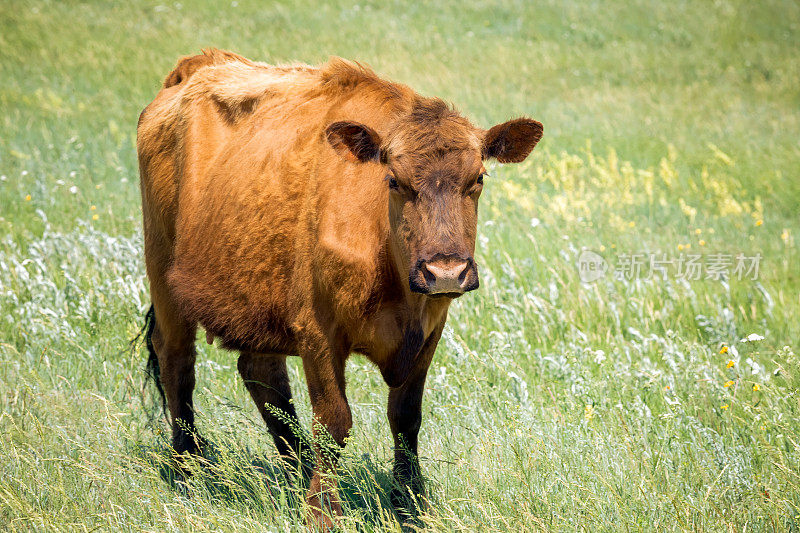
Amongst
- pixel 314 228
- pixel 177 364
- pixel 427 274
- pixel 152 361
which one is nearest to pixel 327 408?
pixel 314 228

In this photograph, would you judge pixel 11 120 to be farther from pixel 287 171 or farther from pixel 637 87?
pixel 637 87

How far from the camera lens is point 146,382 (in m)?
5.78

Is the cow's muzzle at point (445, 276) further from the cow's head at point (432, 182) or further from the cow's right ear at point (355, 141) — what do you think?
the cow's right ear at point (355, 141)

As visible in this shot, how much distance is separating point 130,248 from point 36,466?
3.64 m

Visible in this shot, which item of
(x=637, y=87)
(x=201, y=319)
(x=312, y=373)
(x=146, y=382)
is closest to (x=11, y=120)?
(x=146, y=382)

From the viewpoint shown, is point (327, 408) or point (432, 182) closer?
point (432, 182)

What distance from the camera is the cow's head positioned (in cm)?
342

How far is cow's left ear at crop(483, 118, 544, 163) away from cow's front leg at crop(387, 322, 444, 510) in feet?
3.35

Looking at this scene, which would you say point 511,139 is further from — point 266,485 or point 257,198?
point 266,485

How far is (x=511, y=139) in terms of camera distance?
422 cm

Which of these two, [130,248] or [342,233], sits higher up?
[342,233]

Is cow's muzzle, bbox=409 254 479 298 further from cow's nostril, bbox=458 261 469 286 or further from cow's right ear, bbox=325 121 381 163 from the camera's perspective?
cow's right ear, bbox=325 121 381 163

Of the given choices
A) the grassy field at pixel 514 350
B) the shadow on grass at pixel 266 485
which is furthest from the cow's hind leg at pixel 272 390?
the shadow on grass at pixel 266 485

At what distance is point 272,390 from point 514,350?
1984 mm
